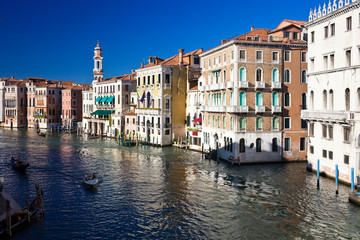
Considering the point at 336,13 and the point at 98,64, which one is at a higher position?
the point at 98,64

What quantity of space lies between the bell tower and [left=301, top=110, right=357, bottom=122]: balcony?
48.1 meters

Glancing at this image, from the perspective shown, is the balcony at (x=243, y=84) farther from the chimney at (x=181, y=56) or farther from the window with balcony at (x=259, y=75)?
the chimney at (x=181, y=56)

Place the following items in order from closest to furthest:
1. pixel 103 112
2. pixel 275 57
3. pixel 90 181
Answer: pixel 90 181
pixel 275 57
pixel 103 112

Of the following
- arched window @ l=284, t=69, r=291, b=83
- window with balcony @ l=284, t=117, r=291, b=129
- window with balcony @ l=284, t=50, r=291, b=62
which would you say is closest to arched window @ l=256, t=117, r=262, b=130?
window with balcony @ l=284, t=117, r=291, b=129

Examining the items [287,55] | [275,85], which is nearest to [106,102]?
[275,85]

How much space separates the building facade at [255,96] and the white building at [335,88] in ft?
15.3

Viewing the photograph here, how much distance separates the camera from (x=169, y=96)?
153 feet

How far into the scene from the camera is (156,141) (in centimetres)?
4728

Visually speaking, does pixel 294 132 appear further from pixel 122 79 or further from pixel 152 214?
pixel 122 79

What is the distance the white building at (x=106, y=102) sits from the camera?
59625mm

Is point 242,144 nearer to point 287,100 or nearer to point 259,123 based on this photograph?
point 259,123

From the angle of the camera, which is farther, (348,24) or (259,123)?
(259,123)

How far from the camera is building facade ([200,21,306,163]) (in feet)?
106

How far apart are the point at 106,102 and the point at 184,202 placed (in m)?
43.8
